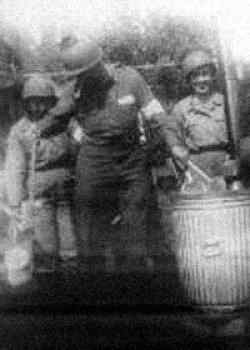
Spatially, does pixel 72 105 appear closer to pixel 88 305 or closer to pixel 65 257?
pixel 65 257

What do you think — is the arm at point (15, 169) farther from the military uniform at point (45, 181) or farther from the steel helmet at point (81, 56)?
the steel helmet at point (81, 56)

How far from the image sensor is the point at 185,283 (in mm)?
3092

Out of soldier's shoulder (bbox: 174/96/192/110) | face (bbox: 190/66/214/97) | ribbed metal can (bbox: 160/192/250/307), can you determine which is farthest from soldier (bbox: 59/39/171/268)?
ribbed metal can (bbox: 160/192/250/307)

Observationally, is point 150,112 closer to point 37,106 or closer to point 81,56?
point 81,56

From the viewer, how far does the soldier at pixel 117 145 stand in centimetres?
367

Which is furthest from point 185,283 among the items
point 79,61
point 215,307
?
point 79,61

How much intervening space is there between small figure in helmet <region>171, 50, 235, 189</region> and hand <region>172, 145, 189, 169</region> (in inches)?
6.7

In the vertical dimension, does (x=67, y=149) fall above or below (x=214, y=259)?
above

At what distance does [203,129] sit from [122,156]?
1.70 feet

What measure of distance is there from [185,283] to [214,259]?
221mm

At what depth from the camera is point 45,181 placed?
153 inches

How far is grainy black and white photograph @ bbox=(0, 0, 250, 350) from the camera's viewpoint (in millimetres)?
3008

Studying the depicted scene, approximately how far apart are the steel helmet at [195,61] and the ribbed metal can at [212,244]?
0.92 metres

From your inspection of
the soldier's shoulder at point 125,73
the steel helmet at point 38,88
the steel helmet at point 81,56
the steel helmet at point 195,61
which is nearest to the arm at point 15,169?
the steel helmet at point 38,88
